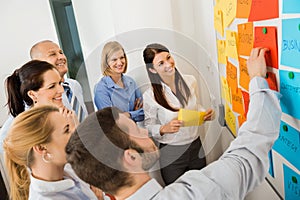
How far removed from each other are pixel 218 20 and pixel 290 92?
Result: 534mm

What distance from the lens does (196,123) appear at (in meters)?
1.02

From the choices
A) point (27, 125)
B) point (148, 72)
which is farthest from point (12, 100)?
point (148, 72)

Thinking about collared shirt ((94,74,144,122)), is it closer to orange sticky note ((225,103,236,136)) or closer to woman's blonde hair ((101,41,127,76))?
Answer: woman's blonde hair ((101,41,127,76))

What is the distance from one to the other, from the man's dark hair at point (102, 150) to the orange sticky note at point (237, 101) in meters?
0.48

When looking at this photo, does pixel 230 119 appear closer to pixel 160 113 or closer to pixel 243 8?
pixel 160 113

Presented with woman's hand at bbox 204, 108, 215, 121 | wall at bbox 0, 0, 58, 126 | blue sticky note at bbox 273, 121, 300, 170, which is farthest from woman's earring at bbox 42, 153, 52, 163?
wall at bbox 0, 0, 58, 126

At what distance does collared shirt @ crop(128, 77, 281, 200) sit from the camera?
541mm

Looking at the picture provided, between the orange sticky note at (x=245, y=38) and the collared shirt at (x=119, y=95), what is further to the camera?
the collared shirt at (x=119, y=95)

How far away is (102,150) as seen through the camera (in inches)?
22.9

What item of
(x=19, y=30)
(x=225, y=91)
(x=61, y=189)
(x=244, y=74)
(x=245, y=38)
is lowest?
(x=61, y=189)

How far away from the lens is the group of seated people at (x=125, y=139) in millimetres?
565

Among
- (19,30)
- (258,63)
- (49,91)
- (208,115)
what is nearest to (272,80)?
(258,63)

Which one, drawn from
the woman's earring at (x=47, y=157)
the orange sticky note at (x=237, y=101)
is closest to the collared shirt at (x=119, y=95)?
the woman's earring at (x=47, y=157)

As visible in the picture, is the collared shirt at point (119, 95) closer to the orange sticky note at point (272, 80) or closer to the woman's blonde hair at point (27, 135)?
the woman's blonde hair at point (27, 135)
